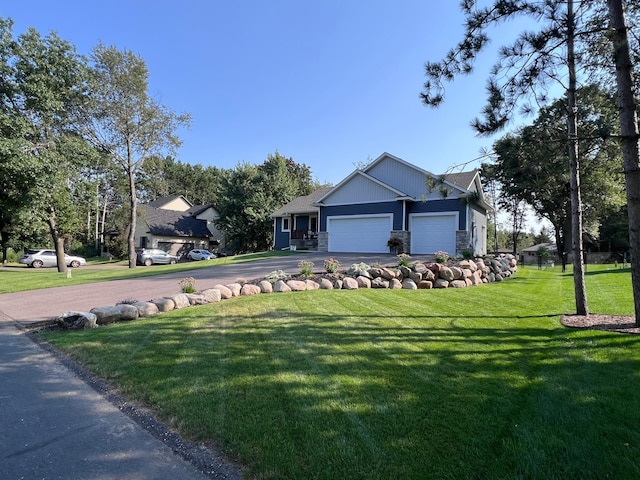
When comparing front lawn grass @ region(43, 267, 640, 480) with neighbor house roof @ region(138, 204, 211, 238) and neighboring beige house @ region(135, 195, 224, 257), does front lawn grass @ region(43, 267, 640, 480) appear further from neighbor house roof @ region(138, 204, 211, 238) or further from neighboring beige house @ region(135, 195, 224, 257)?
neighbor house roof @ region(138, 204, 211, 238)

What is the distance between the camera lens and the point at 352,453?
2.44 metres

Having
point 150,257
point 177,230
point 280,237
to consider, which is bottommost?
point 150,257

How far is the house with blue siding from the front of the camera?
18469mm

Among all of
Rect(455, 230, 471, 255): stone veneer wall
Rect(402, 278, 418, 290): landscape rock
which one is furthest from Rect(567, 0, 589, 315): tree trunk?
Rect(455, 230, 471, 255): stone veneer wall

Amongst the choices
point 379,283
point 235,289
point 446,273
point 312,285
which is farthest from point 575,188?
point 235,289

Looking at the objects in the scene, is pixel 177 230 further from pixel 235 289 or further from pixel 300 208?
pixel 235 289

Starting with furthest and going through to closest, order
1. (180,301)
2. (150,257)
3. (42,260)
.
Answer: (150,257) < (42,260) < (180,301)

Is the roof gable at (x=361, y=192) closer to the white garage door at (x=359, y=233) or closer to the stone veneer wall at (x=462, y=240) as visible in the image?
the white garage door at (x=359, y=233)

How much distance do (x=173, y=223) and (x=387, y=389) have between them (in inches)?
1443

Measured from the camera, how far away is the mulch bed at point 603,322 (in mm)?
5316

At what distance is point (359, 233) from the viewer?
21047 mm

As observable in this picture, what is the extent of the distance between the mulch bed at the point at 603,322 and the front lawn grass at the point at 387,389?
270mm

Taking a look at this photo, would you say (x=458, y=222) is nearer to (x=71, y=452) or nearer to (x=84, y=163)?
(x=71, y=452)

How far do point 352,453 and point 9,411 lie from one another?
126 inches
